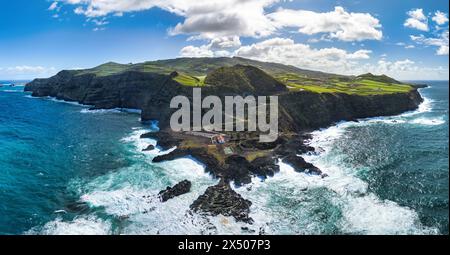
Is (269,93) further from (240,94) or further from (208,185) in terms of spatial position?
(208,185)

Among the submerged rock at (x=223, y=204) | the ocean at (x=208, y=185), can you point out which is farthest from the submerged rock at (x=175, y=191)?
the submerged rock at (x=223, y=204)

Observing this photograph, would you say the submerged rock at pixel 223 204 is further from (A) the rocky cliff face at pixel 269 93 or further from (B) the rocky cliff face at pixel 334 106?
(B) the rocky cliff face at pixel 334 106

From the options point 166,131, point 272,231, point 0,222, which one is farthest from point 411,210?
point 166,131

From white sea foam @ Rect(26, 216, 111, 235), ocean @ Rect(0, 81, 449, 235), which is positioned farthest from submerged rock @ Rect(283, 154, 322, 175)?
white sea foam @ Rect(26, 216, 111, 235)

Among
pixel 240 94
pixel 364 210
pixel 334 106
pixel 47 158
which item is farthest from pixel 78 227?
pixel 334 106

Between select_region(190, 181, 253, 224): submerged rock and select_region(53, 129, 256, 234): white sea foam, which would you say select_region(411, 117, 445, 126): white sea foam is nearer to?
select_region(53, 129, 256, 234): white sea foam

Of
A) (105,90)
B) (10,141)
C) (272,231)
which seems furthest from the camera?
(105,90)
